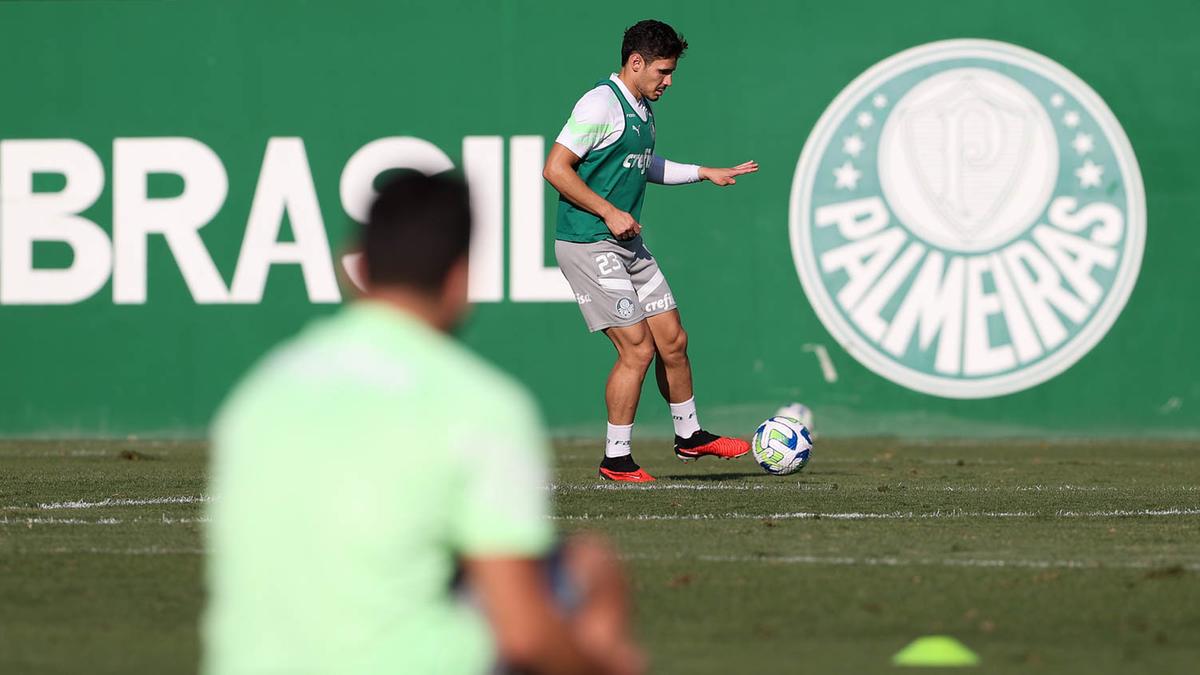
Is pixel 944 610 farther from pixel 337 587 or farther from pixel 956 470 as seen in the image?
pixel 956 470

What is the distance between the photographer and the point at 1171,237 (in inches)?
567

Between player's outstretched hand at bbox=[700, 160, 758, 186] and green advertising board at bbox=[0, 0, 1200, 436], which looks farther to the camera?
green advertising board at bbox=[0, 0, 1200, 436]

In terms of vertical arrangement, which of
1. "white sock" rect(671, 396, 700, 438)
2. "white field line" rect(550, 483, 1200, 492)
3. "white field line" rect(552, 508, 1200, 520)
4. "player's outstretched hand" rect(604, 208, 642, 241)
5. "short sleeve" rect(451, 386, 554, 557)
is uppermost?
"player's outstretched hand" rect(604, 208, 642, 241)

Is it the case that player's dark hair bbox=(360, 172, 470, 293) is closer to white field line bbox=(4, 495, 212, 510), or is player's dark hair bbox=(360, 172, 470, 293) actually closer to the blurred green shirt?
the blurred green shirt

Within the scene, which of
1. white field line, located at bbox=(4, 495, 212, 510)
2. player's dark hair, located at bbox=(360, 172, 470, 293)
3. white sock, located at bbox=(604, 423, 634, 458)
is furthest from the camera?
white sock, located at bbox=(604, 423, 634, 458)

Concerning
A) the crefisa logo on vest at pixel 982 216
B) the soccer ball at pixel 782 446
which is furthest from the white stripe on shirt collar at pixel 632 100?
the crefisa logo on vest at pixel 982 216

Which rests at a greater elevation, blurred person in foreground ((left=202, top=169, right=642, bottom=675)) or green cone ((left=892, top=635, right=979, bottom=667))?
blurred person in foreground ((left=202, top=169, right=642, bottom=675))

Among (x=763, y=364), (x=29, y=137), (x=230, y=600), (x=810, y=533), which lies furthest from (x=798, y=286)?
(x=230, y=600)

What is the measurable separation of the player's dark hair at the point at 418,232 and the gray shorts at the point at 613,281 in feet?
23.4

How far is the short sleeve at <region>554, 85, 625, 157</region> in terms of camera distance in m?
10.0

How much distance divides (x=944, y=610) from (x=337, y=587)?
331 centimetres

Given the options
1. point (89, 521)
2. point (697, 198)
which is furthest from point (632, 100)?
point (697, 198)

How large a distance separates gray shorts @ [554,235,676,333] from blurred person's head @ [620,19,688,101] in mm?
792

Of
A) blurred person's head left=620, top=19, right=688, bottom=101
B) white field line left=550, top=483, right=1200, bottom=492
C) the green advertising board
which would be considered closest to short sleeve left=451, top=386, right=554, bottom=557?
white field line left=550, top=483, right=1200, bottom=492
